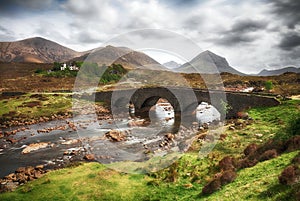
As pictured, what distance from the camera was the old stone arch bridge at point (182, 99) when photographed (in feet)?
128

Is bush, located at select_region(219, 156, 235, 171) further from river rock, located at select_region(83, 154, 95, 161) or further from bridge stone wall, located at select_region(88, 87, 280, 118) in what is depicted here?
bridge stone wall, located at select_region(88, 87, 280, 118)

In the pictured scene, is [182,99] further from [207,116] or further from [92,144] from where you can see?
[92,144]

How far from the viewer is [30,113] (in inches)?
2200

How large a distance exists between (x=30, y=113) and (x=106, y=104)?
71.7ft

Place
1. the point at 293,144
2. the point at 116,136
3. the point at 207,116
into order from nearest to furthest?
the point at 293,144 < the point at 116,136 < the point at 207,116

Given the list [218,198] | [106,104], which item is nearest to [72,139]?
[218,198]

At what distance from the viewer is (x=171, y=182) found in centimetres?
1831

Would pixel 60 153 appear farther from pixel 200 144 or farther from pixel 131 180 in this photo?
pixel 200 144

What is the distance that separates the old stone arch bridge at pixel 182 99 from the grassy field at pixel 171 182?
14710 mm

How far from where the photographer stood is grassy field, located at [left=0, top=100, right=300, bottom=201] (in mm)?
12569

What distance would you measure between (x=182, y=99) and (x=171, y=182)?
3903cm

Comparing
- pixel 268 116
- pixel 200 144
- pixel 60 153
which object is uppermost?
pixel 268 116

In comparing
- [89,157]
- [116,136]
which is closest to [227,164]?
[89,157]

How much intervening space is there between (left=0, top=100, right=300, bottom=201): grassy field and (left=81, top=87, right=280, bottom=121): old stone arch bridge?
1471 centimetres
